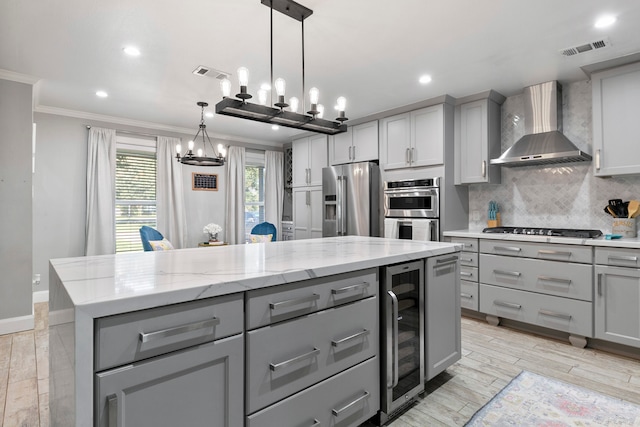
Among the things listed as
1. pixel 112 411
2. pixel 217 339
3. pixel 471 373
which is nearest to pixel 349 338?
pixel 217 339

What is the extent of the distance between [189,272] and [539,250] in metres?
3.12

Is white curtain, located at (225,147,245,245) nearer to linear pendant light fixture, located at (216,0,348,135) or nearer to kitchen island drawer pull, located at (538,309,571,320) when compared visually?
linear pendant light fixture, located at (216,0,348,135)

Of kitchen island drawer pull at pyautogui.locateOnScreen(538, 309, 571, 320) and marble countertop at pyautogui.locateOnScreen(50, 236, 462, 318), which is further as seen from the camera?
kitchen island drawer pull at pyautogui.locateOnScreen(538, 309, 571, 320)

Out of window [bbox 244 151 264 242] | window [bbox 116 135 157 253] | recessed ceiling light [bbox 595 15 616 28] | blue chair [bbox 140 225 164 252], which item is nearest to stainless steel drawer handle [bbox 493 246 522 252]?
recessed ceiling light [bbox 595 15 616 28]

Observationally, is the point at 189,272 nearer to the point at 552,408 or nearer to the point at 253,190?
the point at 552,408

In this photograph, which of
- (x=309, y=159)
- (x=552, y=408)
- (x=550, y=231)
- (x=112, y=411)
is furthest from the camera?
(x=309, y=159)

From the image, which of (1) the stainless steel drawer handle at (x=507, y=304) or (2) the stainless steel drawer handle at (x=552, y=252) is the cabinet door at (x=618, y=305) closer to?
(2) the stainless steel drawer handle at (x=552, y=252)

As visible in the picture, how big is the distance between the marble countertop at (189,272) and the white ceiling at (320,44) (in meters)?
1.62

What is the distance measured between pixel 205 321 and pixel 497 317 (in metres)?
3.29

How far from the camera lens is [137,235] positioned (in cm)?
510

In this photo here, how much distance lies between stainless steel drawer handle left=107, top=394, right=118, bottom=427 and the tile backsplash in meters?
4.12

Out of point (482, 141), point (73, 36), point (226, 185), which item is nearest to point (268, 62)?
point (73, 36)

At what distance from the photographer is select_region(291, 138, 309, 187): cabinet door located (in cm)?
581

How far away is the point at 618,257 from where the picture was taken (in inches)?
106
